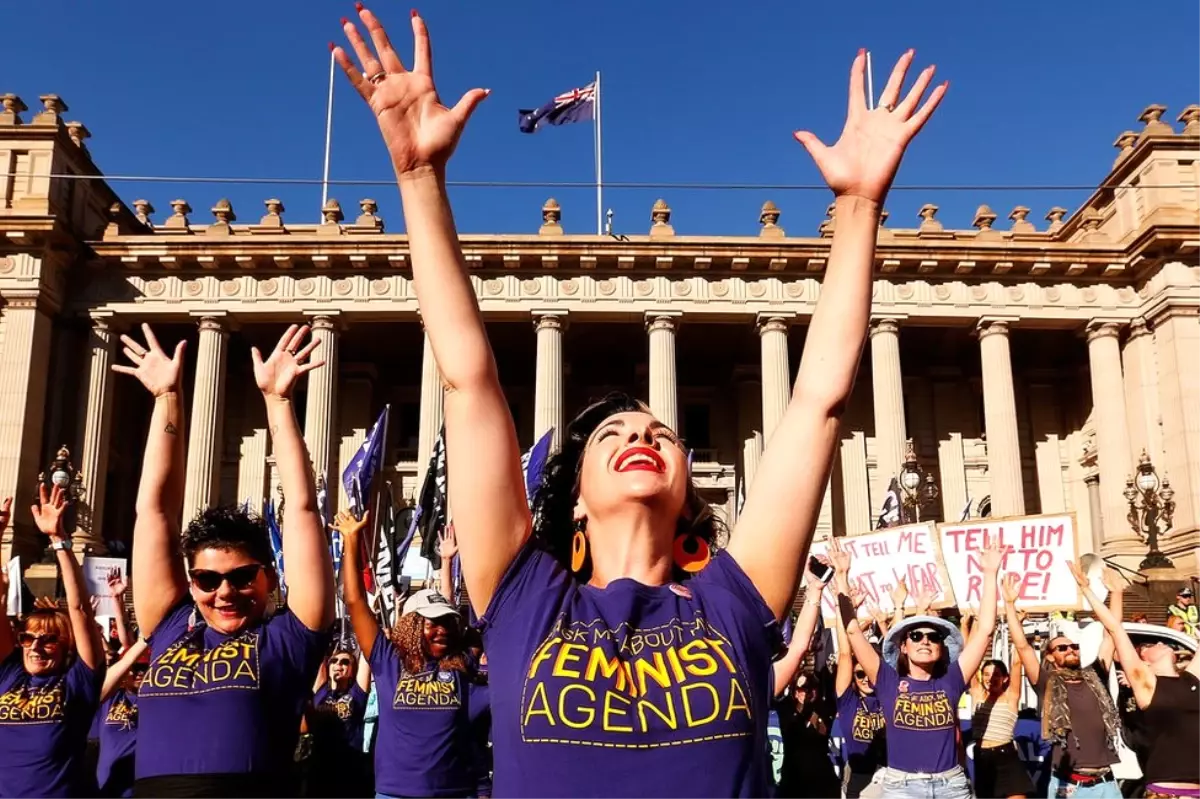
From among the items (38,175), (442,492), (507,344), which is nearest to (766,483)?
(442,492)

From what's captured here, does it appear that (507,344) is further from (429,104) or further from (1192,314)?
(429,104)

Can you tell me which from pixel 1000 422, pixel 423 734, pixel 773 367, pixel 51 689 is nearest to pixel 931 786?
pixel 423 734

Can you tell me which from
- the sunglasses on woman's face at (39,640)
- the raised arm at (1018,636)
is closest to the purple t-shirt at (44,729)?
the sunglasses on woman's face at (39,640)

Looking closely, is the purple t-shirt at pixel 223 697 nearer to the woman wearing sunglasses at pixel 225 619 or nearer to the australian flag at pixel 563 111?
the woman wearing sunglasses at pixel 225 619

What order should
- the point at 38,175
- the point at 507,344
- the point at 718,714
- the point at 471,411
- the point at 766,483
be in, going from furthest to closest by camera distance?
the point at 507,344 < the point at 38,175 < the point at 766,483 < the point at 471,411 < the point at 718,714

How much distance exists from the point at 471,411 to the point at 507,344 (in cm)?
3686

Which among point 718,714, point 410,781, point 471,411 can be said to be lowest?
point 410,781

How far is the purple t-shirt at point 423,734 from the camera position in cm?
651

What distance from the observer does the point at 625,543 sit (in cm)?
253

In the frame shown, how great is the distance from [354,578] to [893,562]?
9689mm

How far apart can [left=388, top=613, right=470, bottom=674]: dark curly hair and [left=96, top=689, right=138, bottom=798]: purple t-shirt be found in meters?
1.59

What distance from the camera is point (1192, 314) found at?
32812mm

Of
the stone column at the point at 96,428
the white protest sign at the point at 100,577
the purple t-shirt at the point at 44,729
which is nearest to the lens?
the purple t-shirt at the point at 44,729

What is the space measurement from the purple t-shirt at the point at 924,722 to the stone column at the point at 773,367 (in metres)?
25.9
